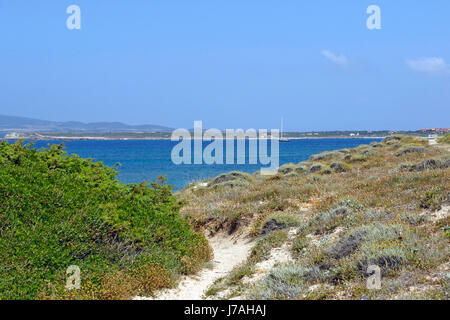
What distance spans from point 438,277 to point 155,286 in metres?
4.56

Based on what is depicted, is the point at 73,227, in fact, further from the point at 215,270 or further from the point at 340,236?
the point at 340,236

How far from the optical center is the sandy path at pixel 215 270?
740cm

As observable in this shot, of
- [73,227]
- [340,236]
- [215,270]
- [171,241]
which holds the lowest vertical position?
[215,270]

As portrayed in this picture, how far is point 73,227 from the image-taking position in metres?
7.12

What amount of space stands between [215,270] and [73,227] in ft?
11.8

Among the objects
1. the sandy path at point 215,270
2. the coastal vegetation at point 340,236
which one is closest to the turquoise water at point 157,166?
the sandy path at point 215,270

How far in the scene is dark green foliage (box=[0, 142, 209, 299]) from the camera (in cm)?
626

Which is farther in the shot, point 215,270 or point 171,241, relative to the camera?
point 215,270

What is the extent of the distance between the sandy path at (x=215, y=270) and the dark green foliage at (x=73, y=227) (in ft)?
1.00

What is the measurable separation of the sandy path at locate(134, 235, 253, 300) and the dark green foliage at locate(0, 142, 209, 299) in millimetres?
304

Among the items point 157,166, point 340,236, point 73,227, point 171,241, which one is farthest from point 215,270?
point 157,166

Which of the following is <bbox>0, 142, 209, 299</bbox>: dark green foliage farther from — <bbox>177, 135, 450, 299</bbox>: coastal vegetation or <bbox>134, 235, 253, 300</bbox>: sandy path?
<bbox>177, 135, 450, 299</bbox>: coastal vegetation

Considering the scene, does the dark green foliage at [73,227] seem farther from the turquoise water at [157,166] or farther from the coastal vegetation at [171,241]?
the turquoise water at [157,166]
